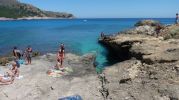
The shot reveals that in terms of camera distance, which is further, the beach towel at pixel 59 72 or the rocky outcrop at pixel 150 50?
the beach towel at pixel 59 72

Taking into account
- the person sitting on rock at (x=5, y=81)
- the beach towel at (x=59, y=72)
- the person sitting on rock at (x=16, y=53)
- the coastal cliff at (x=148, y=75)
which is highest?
the coastal cliff at (x=148, y=75)

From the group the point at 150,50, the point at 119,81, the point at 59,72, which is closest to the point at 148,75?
the point at 119,81

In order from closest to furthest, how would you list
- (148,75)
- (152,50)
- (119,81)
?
(148,75), (119,81), (152,50)

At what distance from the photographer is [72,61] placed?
44.2 meters

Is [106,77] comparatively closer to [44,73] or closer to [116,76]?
[116,76]

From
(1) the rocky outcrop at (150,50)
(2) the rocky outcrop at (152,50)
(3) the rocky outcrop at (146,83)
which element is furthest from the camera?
(1) the rocky outcrop at (150,50)

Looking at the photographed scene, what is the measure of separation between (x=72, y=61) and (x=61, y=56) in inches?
179

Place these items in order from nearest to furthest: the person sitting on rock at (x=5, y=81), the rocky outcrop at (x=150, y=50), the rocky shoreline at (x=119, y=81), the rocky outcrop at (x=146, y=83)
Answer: the rocky outcrop at (x=146, y=83) → the rocky shoreline at (x=119, y=81) → the person sitting on rock at (x=5, y=81) → the rocky outcrop at (x=150, y=50)

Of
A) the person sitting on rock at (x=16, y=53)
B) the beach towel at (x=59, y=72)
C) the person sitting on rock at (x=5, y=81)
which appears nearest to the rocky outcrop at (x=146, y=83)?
the beach towel at (x=59, y=72)

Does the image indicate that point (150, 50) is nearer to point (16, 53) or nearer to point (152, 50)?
point (152, 50)

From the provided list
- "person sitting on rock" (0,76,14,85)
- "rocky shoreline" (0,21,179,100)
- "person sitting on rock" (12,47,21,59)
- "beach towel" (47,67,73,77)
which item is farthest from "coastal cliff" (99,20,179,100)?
"person sitting on rock" (12,47,21,59)

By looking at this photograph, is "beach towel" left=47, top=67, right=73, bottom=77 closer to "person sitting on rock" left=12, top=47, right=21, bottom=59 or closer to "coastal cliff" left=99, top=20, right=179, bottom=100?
"coastal cliff" left=99, top=20, right=179, bottom=100

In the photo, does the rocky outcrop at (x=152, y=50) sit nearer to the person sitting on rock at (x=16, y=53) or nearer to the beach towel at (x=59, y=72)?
the beach towel at (x=59, y=72)

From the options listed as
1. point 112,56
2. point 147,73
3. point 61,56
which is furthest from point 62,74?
point 112,56
